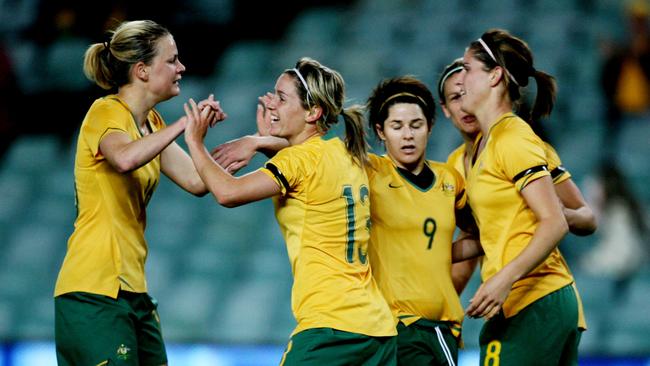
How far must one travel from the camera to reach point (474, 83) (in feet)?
12.3

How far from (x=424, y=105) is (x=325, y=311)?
3.72ft

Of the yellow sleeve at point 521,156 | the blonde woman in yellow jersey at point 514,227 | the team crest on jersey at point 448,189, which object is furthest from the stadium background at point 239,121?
the yellow sleeve at point 521,156

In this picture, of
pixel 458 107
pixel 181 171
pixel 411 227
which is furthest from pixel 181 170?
pixel 458 107

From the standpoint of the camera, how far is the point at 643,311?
743 cm

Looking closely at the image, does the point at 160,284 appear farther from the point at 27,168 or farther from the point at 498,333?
the point at 498,333

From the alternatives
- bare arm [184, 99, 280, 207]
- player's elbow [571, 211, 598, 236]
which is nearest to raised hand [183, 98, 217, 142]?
bare arm [184, 99, 280, 207]

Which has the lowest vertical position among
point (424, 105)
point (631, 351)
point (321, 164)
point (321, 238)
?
point (631, 351)

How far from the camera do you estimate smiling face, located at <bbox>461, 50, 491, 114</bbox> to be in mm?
3740

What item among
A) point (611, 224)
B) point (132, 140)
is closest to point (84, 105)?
point (611, 224)

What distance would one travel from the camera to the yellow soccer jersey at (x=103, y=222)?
363cm

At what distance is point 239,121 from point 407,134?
5.11 m

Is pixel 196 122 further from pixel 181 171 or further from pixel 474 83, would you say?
pixel 474 83

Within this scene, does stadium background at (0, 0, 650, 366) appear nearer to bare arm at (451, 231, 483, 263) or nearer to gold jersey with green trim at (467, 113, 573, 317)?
bare arm at (451, 231, 483, 263)

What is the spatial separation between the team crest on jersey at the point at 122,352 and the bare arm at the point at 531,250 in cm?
131
